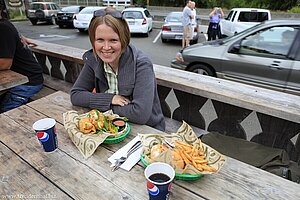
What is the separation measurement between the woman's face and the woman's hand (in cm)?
25

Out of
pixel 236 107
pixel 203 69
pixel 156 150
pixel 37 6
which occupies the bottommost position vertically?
pixel 203 69

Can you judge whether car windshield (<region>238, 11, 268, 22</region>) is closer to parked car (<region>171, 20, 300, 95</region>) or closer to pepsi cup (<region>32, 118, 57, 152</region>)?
parked car (<region>171, 20, 300, 95</region>)

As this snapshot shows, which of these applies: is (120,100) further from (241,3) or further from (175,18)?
(241,3)

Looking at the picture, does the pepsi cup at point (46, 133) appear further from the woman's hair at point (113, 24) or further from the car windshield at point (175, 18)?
the car windshield at point (175, 18)

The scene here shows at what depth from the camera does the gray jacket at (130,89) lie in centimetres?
150

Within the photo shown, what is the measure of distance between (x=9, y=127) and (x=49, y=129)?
0.47m

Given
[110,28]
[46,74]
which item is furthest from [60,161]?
[46,74]

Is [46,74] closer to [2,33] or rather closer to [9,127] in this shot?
[2,33]

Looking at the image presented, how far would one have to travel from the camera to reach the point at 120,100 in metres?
1.60

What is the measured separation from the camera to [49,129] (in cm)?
115

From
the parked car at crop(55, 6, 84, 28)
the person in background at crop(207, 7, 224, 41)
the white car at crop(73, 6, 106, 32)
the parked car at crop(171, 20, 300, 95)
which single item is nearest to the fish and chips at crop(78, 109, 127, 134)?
the parked car at crop(171, 20, 300, 95)

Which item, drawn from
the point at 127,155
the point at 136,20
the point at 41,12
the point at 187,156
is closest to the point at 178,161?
the point at 187,156

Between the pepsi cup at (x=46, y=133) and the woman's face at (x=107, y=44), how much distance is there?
60 centimetres

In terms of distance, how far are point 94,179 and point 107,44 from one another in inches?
35.0
